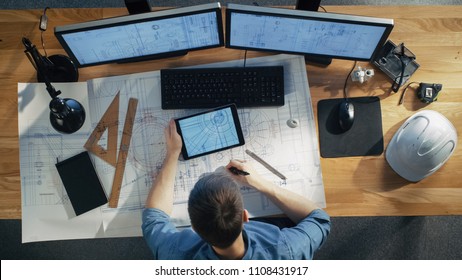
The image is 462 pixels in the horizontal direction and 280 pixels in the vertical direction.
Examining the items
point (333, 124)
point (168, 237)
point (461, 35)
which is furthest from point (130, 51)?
point (461, 35)

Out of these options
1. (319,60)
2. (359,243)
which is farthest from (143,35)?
(359,243)

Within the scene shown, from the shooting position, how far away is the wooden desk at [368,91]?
1226 millimetres

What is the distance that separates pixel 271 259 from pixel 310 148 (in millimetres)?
366

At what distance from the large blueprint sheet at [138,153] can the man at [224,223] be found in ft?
0.14

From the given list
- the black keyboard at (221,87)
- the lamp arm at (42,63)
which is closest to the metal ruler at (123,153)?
the black keyboard at (221,87)

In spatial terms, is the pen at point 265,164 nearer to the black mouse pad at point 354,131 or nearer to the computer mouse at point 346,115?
the black mouse pad at point 354,131

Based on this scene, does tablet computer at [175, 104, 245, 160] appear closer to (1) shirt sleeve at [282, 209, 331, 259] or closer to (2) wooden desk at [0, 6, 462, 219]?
(2) wooden desk at [0, 6, 462, 219]

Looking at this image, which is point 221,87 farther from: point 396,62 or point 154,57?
point 396,62

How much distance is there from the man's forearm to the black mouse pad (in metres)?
0.48

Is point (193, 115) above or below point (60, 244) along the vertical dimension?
above

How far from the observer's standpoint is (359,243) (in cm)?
186

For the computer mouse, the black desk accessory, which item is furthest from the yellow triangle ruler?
the black desk accessory

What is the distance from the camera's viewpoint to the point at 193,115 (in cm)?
123
